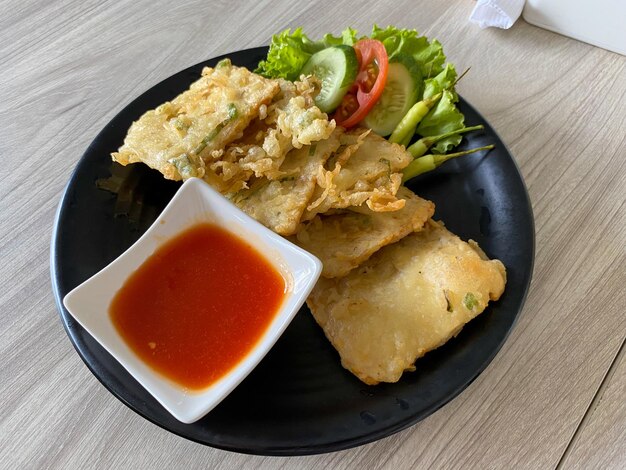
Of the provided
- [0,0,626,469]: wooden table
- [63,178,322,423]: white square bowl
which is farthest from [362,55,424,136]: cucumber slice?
[63,178,322,423]: white square bowl

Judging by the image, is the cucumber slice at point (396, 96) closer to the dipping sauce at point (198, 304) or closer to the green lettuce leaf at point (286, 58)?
the green lettuce leaf at point (286, 58)

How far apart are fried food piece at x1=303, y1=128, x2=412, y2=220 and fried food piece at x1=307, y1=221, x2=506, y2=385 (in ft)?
0.92

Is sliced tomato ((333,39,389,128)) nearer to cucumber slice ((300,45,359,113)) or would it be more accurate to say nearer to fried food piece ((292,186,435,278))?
cucumber slice ((300,45,359,113))

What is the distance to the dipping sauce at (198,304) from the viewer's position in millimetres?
2145

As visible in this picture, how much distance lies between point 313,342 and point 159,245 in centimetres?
77

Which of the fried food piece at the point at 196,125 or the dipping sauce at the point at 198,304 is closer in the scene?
the dipping sauce at the point at 198,304

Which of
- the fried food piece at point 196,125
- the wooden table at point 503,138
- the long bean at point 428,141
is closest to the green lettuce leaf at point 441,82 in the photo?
the long bean at point 428,141

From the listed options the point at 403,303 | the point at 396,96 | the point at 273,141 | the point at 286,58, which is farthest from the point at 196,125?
the point at 403,303

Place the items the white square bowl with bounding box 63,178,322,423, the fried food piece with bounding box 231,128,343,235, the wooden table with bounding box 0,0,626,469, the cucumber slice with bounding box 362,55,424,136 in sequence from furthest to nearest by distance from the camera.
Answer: the cucumber slice with bounding box 362,55,424,136 → the fried food piece with bounding box 231,128,343,235 → the wooden table with bounding box 0,0,626,469 → the white square bowl with bounding box 63,178,322,423

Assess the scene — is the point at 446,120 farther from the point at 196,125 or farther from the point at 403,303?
the point at 196,125

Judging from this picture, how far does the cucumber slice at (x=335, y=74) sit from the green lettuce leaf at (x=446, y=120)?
1.51 ft

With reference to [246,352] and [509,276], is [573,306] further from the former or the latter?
[246,352]

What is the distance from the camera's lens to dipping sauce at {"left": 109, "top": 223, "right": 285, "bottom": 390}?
2145 mm

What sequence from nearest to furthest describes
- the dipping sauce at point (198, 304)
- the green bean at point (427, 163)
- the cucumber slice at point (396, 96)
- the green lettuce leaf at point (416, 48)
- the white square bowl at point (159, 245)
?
the white square bowl at point (159, 245) → the dipping sauce at point (198, 304) → the green bean at point (427, 163) → the cucumber slice at point (396, 96) → the green lettuce leaf at point (416, 48)
